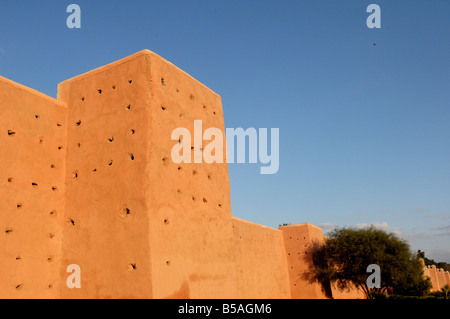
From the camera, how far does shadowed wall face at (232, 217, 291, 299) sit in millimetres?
14367

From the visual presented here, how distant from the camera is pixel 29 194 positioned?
6859 mm

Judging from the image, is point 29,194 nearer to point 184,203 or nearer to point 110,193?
point 110,193

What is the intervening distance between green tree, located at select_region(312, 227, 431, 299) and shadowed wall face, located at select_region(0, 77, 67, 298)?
52.6ft

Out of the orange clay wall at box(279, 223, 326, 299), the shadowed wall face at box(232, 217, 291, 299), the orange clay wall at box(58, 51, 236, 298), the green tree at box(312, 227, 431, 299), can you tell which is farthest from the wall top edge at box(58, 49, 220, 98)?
the green tree at box(312, 227, 431, 299)

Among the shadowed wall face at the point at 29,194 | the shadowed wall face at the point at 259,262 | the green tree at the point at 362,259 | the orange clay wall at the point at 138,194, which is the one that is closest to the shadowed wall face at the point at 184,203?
the orange clay wall at the point at 138,194

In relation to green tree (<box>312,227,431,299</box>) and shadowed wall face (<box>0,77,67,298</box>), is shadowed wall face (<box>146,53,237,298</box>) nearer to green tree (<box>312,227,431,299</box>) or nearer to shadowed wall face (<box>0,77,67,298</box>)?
shadowed wall face (<box>0,77,67,298</box>)

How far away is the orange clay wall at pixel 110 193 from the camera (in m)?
6.47

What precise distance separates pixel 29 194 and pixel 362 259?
18402mm

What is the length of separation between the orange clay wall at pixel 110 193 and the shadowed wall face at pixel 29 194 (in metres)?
0.02

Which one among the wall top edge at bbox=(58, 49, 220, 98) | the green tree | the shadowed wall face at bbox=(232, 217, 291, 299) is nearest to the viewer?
the wall top edge at bbox=(58, 49, 220, 98)

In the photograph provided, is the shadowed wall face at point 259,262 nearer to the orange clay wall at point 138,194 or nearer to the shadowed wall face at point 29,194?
the orange clay wall at point 138,194
